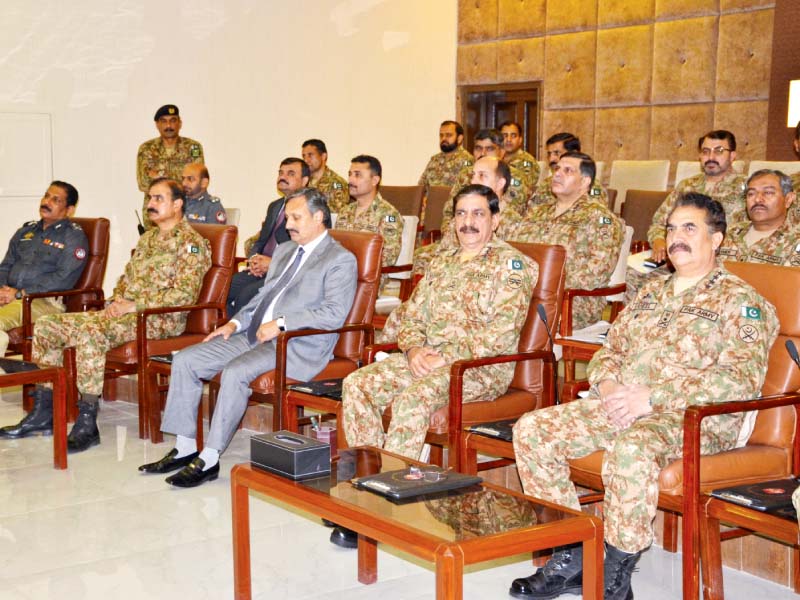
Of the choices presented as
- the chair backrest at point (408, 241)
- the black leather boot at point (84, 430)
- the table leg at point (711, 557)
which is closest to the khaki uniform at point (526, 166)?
the chair backrest at point (408, 241)


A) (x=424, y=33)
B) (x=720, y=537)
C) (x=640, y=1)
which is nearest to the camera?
(x=720, y=537)

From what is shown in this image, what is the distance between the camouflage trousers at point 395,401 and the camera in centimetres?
363

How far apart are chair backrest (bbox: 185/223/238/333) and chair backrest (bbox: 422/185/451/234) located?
2660 millimetres

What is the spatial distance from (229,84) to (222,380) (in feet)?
19.4

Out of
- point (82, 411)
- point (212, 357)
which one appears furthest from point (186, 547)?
point (82, 411)

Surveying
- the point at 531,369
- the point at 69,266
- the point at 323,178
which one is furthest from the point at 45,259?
the point at 531,369

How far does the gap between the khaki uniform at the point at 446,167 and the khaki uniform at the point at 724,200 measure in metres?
3.21

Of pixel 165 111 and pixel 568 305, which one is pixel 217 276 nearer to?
pixel 568 305

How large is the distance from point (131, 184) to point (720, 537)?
24.0 ft

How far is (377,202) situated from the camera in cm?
636

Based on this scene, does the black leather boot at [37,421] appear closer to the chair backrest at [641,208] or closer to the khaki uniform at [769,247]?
the khaki uniform at [769,247]

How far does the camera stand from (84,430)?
4992mm

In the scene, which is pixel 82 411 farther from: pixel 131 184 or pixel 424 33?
pixel 424 33

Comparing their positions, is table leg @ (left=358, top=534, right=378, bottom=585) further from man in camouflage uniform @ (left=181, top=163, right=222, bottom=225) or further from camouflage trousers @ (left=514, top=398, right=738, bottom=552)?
man in camouflage uniform @ (left=181, top=163, right=222, bottom=225)
